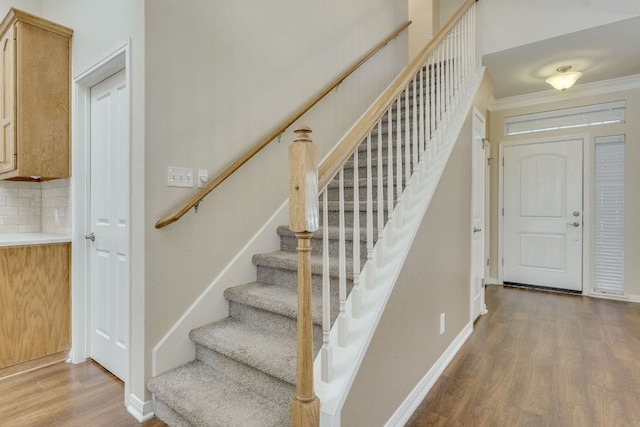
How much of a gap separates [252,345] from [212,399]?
293 millimetres

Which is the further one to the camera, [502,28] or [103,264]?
[502,28]

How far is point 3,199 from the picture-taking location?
279 cm

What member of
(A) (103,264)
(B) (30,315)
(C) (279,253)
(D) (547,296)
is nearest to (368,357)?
(C) (279,253)

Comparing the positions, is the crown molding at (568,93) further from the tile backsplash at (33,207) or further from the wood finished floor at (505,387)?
the tile backsplash at (33,207)

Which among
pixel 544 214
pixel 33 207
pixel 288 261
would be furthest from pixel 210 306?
pixel 544 214

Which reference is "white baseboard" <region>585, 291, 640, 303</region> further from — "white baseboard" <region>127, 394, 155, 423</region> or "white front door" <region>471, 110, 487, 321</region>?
"white baseboard" <region>127, 394, 155, 423</region>

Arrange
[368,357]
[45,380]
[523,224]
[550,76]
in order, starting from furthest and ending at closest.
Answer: [523,224]
[550,76]
[45,380]
[368,357]

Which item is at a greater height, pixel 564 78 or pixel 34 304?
pixel 564 78

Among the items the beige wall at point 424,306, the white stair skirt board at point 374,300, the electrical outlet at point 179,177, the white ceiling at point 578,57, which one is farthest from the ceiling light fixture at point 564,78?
the electrical outlet at point 179,177

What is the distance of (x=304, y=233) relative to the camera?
1132 mm

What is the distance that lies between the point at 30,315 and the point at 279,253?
1.74m

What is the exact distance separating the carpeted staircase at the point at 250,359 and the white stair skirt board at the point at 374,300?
24 centimetres

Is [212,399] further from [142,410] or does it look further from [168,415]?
[142,410]

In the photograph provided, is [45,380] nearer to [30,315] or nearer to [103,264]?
[30,315]
